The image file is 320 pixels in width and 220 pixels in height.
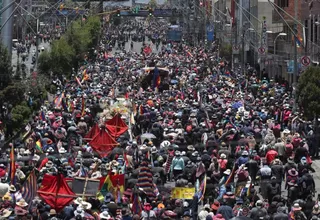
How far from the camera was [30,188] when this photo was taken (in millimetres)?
22328

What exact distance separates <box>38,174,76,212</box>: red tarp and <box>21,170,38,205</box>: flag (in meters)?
0.19

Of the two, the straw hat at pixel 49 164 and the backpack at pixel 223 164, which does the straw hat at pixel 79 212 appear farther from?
the backpack at pixel 223 164

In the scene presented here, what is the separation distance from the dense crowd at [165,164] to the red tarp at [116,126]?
0.14 feet

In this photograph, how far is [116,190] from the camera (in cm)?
2319

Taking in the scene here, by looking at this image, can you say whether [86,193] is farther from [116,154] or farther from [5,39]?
[5,39]

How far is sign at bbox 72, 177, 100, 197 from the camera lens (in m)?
22.7

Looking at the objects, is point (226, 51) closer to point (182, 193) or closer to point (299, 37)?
point (299, 37)

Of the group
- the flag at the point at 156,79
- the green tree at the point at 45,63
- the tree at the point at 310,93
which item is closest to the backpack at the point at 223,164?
the tree at the point at 310,93

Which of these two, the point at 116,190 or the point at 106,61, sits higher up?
the point at 116,190

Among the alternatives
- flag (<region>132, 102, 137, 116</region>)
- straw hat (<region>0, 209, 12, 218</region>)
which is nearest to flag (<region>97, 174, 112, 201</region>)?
straw hat (<region>0, 209, 12, 218</region>)

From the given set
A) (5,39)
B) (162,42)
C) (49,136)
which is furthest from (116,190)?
(162,42)

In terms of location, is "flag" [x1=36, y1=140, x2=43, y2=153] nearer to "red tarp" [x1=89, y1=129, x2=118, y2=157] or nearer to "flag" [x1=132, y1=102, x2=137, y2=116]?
"red tarp" [x1=89, y1=129, x2=118, y2=157]

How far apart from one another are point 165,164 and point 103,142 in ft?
11.6

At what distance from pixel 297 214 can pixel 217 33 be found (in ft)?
324
